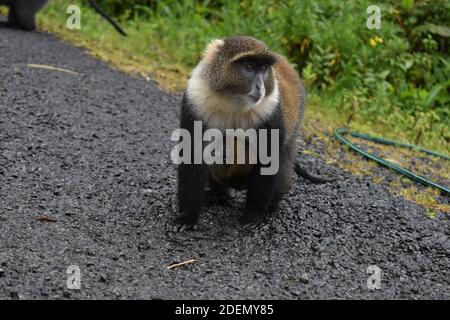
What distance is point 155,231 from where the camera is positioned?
4492mm

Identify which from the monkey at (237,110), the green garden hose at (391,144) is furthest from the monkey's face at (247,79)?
the green garden hose at (391,144)

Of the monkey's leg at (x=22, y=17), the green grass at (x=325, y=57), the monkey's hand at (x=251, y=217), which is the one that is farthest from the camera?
the monkey's leg at (x=22, y=17)

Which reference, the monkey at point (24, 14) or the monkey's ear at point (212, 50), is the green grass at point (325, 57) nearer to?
the monkey at point (24, 14)

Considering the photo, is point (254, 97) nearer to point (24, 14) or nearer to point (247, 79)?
point (247, 79)

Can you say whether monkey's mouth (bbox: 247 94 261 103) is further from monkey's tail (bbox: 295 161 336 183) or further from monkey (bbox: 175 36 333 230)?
monkey's tail (bbox: 295 161 336 183)

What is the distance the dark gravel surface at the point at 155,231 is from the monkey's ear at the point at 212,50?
3.50ft

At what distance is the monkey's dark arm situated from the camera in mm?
4340

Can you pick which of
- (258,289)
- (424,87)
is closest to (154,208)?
(258,289)

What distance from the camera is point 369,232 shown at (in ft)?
15.5

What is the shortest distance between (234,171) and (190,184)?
337 mm

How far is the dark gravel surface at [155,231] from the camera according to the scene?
12.5 feet

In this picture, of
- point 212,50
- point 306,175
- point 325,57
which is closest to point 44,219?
point 212,50

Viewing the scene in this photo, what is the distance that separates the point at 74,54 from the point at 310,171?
13.1ft

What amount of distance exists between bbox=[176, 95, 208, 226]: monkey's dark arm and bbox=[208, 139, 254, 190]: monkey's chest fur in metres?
0.17
